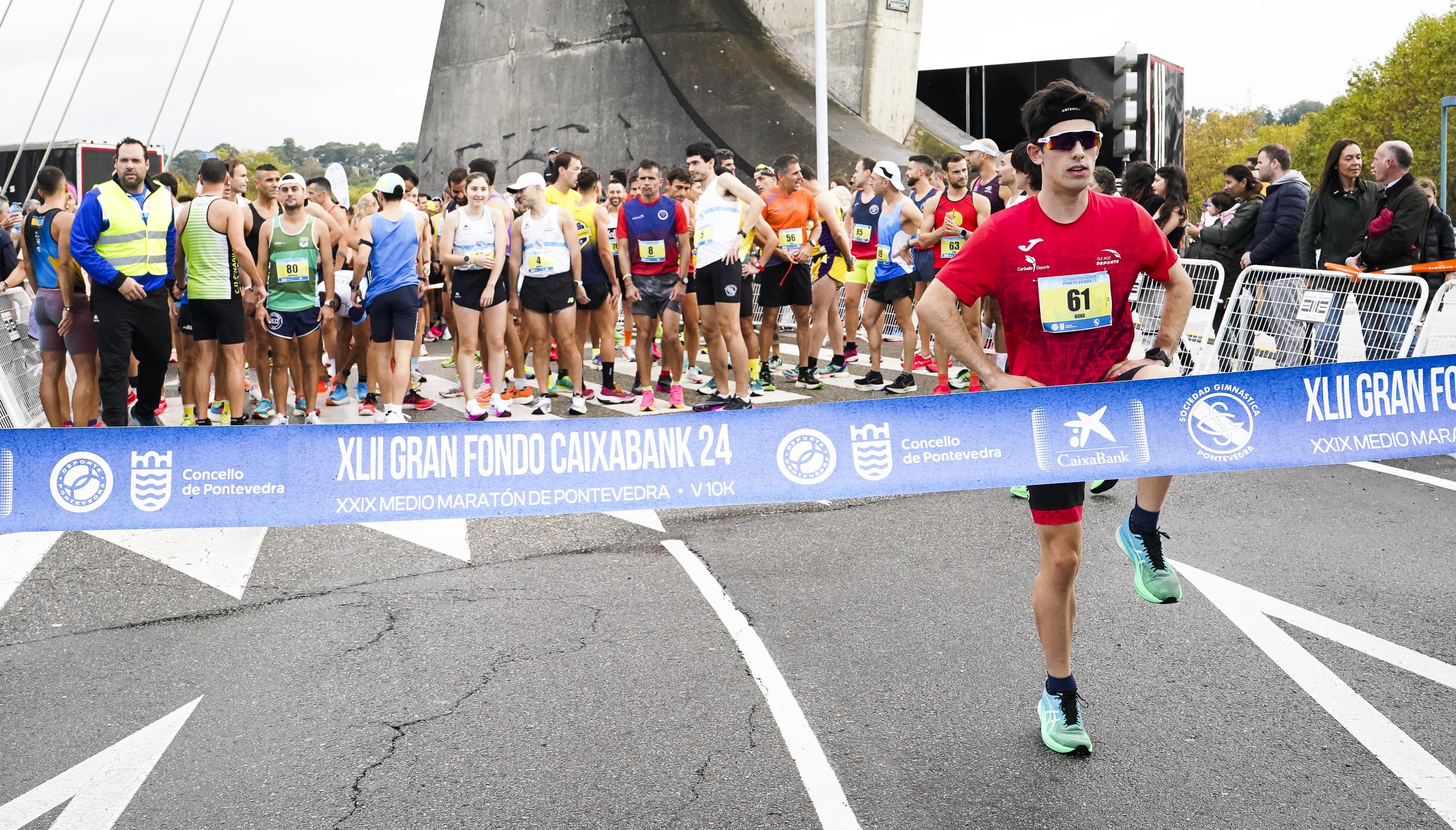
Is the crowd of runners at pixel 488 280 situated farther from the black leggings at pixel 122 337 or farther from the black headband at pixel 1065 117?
the black headband at pixel 1065 117

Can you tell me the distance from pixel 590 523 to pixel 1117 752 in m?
4.28

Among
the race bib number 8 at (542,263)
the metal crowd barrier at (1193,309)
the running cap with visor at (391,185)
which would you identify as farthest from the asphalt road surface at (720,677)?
the race bib number 8 at (542,263)

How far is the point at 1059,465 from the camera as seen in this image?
13.5ft

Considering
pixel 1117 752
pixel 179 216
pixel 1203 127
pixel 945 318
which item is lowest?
pixel 1117 752

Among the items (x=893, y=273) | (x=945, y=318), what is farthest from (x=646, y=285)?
(x=945, y=318)

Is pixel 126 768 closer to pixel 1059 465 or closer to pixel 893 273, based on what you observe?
pixel 1059 465

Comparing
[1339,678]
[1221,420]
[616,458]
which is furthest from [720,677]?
[1339,678]

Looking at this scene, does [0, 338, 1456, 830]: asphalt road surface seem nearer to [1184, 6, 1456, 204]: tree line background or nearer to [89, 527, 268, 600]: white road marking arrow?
[89, 527, 268, 600]: white road marking arrow

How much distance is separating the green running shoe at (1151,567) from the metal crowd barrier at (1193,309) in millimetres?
6524

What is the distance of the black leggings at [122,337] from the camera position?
9414 mm

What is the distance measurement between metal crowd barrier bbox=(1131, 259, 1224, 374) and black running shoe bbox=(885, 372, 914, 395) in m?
2.08

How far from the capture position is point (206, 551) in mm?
7355

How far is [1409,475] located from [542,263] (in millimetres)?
7096

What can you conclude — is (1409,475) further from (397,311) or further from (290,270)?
(290,270)
